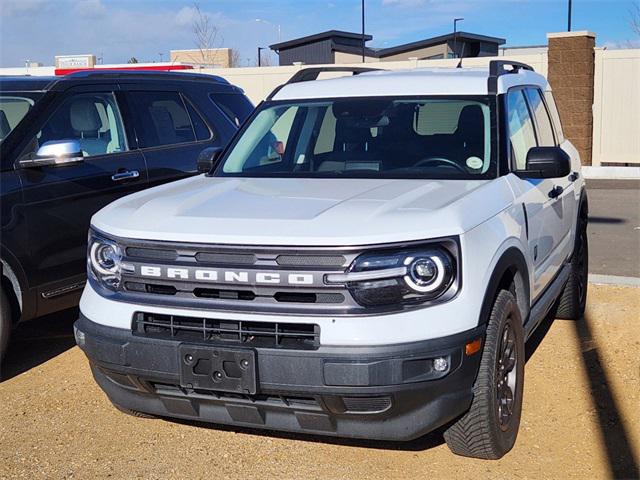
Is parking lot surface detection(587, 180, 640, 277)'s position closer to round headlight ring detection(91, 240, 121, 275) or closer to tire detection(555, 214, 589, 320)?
tire detection(555, 214, 589, 320)

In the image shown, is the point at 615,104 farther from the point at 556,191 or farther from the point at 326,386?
the point at 326,386

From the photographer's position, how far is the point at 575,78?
17188 mm

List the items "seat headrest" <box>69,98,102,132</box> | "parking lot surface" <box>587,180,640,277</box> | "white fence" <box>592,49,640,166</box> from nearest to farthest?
"seat headrest" <box>69,98,102,132</box>
"parking lot surface" <box>587,180,640,277</box>
"white fence" <box>592,49,640,166</box>

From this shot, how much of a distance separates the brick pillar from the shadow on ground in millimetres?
13446

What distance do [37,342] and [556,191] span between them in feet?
13.0

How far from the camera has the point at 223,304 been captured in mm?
3328

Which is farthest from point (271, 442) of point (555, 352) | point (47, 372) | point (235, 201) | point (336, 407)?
point (555, 352)

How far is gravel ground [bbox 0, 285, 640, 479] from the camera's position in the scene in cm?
378

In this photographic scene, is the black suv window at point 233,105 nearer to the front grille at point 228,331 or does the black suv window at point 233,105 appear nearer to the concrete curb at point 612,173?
the front grille at point 228,331

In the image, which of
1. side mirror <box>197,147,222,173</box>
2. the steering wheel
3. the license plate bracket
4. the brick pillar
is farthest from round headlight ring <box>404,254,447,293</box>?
the brick pillar

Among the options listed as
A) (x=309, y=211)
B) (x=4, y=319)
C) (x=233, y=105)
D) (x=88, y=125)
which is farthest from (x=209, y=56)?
(x=309, y=211)

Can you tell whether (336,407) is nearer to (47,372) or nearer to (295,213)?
(295,213)

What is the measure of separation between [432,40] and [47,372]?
117ft

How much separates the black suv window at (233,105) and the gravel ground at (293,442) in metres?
2.86
